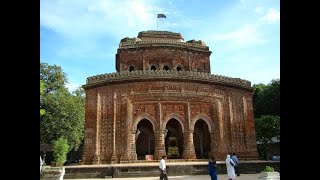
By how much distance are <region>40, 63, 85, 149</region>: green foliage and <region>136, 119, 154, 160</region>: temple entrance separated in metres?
10.6

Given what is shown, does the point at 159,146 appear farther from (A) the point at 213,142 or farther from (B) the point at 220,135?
(B) the point at 220,135

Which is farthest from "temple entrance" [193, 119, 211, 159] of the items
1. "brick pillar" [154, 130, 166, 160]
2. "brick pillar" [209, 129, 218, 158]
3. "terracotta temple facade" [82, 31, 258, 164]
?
"brick pillar" [154, 130, 166, 160]

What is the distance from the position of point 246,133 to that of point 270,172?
10.7 m

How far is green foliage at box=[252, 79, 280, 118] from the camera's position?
3647cm

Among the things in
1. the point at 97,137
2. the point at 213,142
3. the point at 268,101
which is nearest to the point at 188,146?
the point at 213,142

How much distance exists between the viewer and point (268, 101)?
36.9m

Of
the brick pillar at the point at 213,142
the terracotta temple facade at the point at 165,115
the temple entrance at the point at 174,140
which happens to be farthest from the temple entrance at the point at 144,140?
the brick pillar at the point at 213,142

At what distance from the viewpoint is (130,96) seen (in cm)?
2075

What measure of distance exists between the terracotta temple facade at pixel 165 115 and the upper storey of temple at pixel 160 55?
3.89 metres

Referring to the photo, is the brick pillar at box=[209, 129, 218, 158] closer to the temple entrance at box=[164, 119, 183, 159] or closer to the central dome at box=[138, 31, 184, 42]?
the temple entrance at box=[164, 119, 183, 159]
